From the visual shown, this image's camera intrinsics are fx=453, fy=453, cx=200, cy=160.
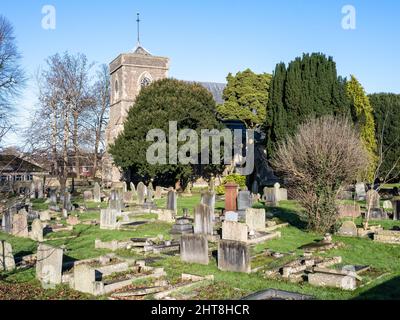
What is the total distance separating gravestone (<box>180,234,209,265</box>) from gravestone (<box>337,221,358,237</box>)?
6244 millimetres

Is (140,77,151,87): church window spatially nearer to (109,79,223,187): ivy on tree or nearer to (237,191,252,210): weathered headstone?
(109,79,223,187): ivy on tree

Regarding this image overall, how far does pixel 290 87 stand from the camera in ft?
97.8

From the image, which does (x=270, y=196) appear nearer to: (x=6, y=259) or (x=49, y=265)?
(x=6, y=259)

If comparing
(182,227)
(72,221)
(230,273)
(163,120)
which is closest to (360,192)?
(182,227)

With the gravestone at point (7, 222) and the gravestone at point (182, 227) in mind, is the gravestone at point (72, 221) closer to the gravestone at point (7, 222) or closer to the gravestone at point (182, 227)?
the gravestone at point (7, 222)

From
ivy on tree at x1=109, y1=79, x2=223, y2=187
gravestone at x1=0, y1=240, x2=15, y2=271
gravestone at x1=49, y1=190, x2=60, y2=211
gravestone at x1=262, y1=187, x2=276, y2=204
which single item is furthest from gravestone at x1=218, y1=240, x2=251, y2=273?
ivy on tree at x1=109, y1=79, x2=223, y2=187

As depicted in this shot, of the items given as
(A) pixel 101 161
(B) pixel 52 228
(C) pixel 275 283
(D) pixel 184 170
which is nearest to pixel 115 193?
(B) pixel 52 228

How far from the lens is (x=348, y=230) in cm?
1560

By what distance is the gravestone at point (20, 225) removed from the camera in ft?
55.3

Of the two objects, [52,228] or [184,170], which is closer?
[52,228]
